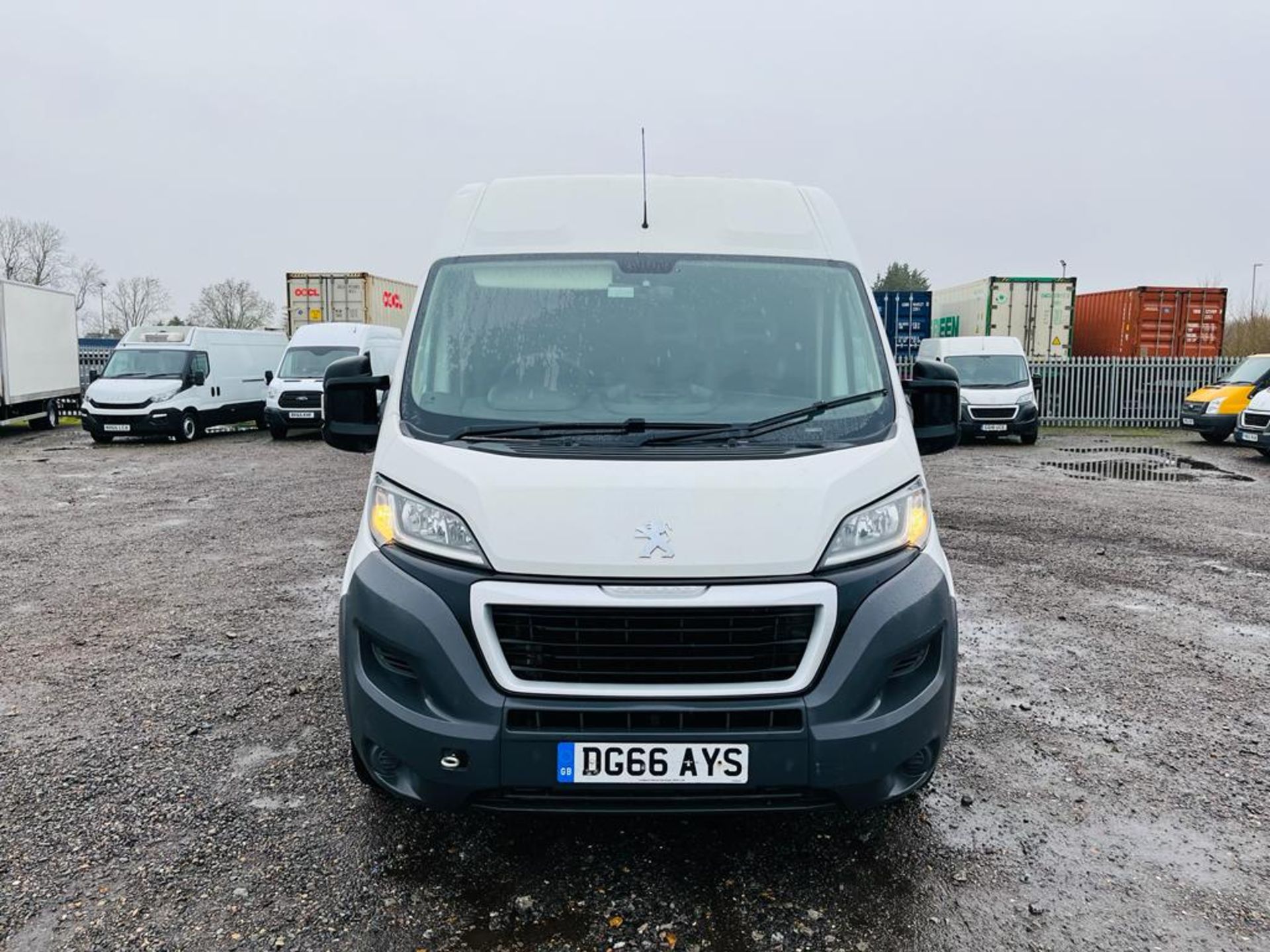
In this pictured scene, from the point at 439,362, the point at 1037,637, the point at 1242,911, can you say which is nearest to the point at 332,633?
the point at 439,362

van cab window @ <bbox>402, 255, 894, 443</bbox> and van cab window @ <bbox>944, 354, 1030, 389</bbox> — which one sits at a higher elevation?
van cab window @ <bbox>402, 255, 894, 443</bbox>

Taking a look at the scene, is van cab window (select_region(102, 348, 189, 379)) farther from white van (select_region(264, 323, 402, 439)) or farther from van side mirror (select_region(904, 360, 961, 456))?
van side mirror (select_region(904, 360, 961, 456))

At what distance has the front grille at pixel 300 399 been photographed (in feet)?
63.7

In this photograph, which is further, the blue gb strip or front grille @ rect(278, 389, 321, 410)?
front grille @ rect(278, 389, 321, 410)

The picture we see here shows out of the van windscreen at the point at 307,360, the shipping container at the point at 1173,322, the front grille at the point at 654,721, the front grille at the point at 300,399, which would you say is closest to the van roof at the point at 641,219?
the front grille at the point at 654,721

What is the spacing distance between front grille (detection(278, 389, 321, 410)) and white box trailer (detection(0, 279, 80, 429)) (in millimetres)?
5373

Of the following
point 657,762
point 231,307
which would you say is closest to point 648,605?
point 657,762

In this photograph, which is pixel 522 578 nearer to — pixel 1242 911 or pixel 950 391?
pixel 950 391

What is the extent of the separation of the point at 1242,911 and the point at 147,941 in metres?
3.32

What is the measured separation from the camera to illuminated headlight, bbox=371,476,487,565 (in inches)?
114

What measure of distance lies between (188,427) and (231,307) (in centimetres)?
6817

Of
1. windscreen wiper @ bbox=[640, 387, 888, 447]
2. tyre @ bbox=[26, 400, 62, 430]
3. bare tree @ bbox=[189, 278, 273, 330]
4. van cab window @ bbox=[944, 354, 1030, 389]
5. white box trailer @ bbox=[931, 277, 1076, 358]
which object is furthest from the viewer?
bare tree @ bbox=[189, 278, 273, 330]

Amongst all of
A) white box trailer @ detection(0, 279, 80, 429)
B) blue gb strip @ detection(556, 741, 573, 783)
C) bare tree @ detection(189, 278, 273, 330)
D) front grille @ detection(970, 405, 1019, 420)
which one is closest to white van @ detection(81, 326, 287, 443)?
white box trailer @ detection(0, 279, 80, 429)

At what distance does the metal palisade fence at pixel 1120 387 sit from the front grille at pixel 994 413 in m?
5.50
